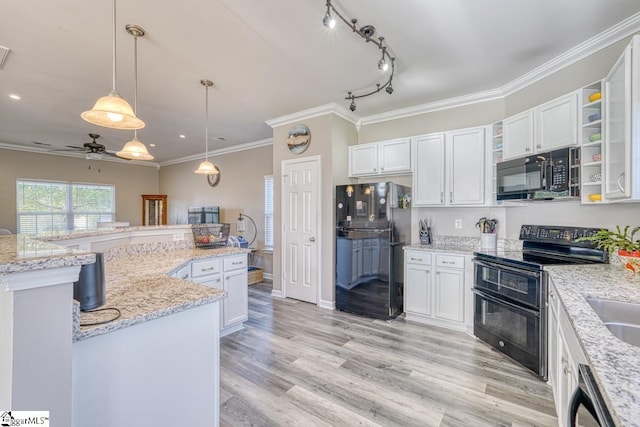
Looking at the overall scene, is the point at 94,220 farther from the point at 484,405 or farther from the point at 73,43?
the point at 484,405

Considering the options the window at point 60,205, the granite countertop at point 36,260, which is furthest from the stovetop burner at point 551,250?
the window at point 60,205

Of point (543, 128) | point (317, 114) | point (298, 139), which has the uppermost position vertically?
point (317, 114)

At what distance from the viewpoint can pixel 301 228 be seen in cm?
425

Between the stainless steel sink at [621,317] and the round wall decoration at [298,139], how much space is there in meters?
3.47

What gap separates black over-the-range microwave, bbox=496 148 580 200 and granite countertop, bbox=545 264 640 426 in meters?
0.72

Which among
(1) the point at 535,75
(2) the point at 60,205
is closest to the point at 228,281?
(1) the point at 535,75

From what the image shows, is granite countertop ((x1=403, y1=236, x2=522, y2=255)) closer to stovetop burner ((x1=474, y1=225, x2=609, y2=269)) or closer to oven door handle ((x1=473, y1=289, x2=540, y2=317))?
stovetop burner ((x1=474, y1=225, x2=609, y2=269))

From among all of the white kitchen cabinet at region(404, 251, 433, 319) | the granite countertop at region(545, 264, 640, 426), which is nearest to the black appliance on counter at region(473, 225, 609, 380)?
the granite countertop at region(545, 264, 640, 426)

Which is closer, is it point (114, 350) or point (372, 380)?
point (114, 350)

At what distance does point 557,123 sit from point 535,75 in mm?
781

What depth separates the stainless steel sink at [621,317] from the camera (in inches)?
50.9

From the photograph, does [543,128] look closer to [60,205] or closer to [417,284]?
[417,284]

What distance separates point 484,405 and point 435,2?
2867 millimetres

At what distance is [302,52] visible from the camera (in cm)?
265
